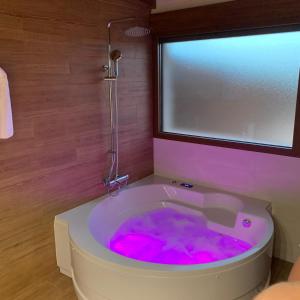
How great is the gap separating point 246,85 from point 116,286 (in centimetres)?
190

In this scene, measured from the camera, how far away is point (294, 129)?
2.48m

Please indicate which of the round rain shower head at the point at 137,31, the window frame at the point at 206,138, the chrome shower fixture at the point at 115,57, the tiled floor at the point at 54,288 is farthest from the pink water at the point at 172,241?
the round rain shower head at the point at 137,31

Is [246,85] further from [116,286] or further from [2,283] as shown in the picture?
[2,283]

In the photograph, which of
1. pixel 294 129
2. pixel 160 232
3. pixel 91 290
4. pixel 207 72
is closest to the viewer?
pixel 91 290

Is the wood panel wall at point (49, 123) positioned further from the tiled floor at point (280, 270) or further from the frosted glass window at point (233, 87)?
the tiled floor at point (280, 270)

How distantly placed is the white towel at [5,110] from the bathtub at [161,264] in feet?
2.64

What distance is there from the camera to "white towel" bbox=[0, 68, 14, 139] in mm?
1856

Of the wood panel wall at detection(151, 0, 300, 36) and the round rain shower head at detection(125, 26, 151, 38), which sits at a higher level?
the wood panel wall at detection(151, 0, 300, 36)

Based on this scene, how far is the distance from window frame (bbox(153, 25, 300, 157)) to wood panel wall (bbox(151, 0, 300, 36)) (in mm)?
54

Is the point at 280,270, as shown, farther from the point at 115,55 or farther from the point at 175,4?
the point at 175,4

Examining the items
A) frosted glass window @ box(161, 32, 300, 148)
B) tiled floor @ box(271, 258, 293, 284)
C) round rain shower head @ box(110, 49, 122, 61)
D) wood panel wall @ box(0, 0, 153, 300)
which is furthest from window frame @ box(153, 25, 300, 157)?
tiled floor @ box(271, 258, 293, 284)

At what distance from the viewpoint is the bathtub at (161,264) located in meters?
1.79

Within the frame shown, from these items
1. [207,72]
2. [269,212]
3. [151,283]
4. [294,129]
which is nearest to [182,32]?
[207,72]

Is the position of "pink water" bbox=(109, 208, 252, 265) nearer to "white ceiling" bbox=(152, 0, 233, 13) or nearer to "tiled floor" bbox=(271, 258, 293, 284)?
"tiled floor" bbox=(271, 258, 293, 284)
